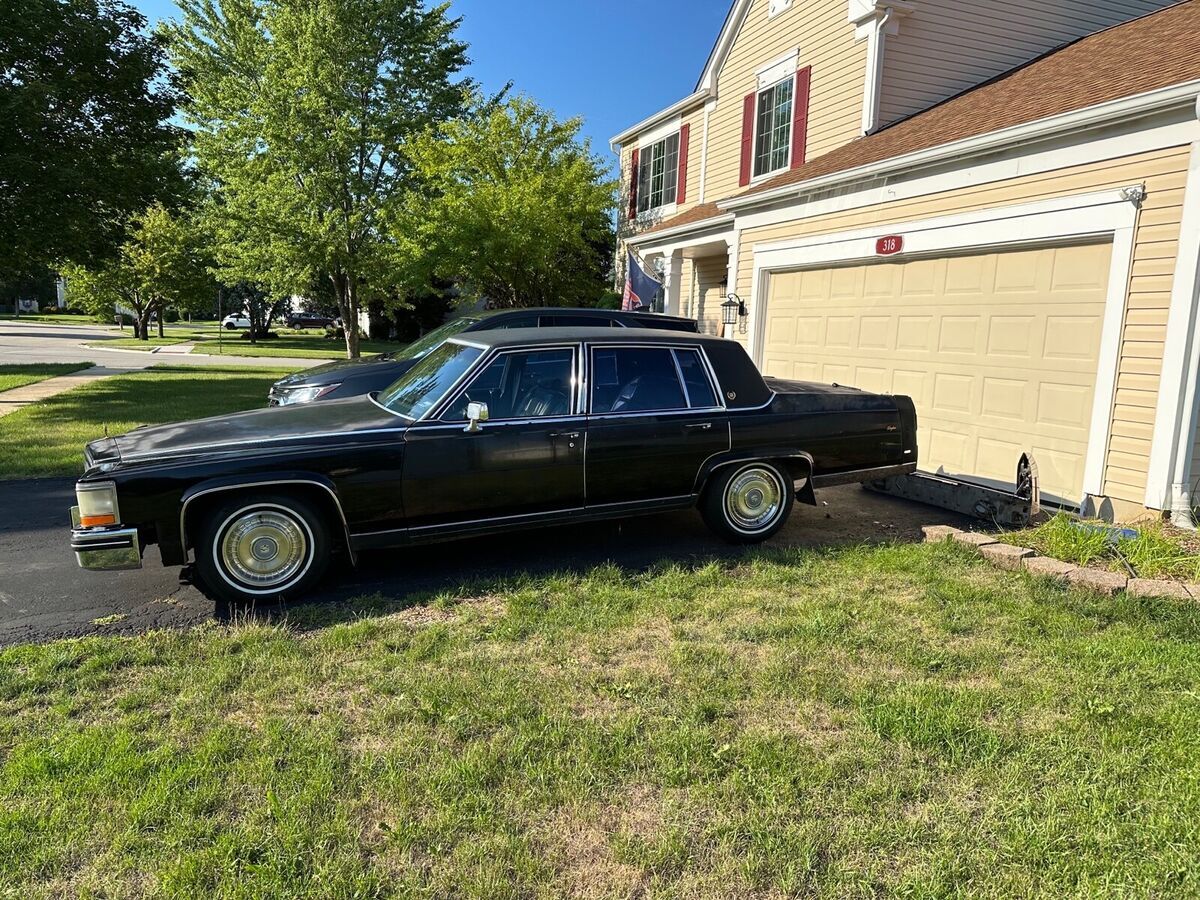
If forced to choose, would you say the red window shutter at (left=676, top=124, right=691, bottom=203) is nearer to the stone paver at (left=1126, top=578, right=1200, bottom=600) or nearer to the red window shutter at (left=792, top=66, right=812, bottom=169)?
the red window shutter at (left=792, top=66, right=812, bottom=169)

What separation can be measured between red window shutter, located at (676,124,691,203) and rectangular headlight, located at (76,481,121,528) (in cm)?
1415

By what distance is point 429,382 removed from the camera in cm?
518

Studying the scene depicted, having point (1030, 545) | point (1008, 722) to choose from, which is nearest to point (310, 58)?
point (1030, 545)

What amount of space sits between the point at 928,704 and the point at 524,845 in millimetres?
1922

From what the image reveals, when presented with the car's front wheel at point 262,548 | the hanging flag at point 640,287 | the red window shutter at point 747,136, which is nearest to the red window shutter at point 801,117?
the red window shutter at point 747,136

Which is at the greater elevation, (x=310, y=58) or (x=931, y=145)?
(x=310, y=58)

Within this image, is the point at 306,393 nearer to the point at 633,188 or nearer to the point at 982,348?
the point at 982,348

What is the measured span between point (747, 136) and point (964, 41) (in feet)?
12.3

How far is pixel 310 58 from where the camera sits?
2098 cm

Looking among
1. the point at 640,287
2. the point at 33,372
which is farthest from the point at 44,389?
the point at 640,287

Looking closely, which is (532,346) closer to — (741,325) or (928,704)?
(928,704)

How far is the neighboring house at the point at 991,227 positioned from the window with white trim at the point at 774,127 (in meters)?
0.04

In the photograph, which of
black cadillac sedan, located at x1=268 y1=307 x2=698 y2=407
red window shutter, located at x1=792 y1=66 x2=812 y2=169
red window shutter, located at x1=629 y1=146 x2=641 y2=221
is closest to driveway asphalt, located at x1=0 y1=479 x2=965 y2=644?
black cadillac sedan, located at x1=268 y1=307 x2=698 y2=407

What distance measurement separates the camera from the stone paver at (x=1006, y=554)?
515cm
